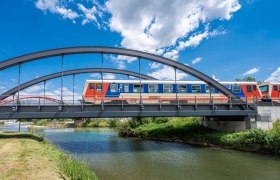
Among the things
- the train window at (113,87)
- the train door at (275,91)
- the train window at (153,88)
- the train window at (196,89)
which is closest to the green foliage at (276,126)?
the train door at (275,91)

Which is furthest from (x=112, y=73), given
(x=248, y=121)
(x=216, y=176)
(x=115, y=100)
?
(x=216, y=176)

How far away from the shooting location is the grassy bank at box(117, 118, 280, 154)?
2167cm

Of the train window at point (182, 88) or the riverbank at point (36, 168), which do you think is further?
the train window at point (182, 88)

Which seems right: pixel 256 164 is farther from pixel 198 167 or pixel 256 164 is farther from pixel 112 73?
pixel 112 73

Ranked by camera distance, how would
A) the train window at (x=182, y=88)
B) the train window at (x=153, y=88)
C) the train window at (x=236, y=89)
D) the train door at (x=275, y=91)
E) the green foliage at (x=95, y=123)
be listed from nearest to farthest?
the train window at (x=153, y=88) → the train window at (x=182, y=88) → the train window at (x=236, y=89) → the train door at (x=275, y=91) → the green foliage at (x=95, y=123)

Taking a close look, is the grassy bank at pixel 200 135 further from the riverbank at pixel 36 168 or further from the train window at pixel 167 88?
the riverbank at pixel 36 168

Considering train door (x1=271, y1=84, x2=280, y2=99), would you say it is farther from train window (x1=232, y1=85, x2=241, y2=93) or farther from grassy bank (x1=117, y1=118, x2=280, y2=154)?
grassy bank (x1=117, y1=118, x2=280, y2=154)

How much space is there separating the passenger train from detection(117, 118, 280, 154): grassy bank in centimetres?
480

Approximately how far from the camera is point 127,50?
26.8 m

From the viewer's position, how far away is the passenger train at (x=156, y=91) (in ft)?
90.8

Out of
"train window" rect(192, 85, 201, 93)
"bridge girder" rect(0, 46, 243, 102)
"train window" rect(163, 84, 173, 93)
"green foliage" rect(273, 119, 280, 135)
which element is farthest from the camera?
"train window" rect(192, 85, 201, 93)

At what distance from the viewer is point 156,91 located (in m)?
29.2

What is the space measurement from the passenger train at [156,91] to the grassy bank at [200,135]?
480cm

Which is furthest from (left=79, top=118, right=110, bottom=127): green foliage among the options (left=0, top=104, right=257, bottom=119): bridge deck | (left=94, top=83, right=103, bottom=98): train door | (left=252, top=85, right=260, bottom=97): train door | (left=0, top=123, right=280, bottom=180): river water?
(left=0, top=123, right=280, bottom=180): river water
